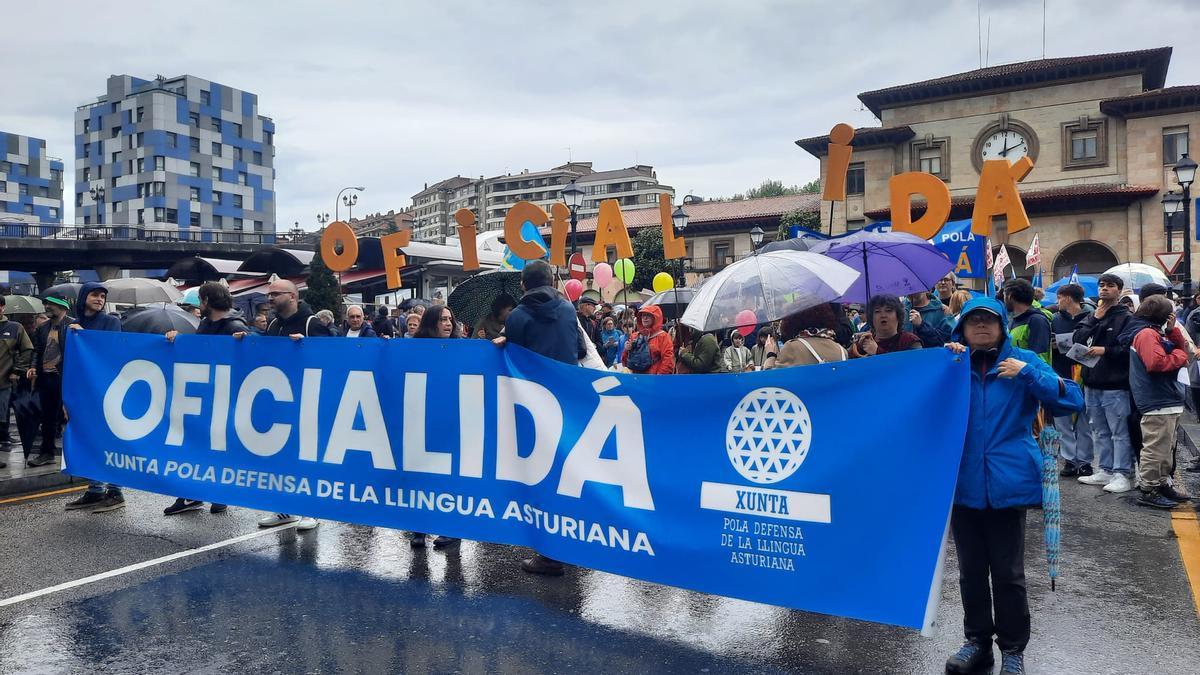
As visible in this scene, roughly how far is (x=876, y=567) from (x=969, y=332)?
111cm

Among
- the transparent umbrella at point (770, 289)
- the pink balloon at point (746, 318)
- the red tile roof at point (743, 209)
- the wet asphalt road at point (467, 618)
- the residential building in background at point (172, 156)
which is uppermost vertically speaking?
the residential building in background at point (172, 156)

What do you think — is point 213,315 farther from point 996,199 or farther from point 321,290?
point 321,290

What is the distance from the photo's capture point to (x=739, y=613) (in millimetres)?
4770

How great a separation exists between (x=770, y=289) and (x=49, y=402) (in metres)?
7.39

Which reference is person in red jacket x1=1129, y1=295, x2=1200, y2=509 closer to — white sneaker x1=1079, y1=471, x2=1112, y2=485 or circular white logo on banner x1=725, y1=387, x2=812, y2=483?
white sneaker x1=1079, y1=471, x2=1112, y2=485

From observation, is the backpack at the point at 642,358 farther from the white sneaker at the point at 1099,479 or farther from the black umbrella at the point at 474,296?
the white sneaker at the point at 1099,479

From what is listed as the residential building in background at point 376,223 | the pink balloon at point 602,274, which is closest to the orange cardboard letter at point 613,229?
the pink balloon at point 602,274

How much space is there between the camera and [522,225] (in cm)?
1448

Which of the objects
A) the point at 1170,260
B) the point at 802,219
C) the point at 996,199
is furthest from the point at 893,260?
the point at 802,219

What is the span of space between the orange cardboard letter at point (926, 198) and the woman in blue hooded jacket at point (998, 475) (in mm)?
5604

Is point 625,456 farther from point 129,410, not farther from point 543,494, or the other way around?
point 129,410

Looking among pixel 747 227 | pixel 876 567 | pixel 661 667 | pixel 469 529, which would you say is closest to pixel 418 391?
pixel 469 529

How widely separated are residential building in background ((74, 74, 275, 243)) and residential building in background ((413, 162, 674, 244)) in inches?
908

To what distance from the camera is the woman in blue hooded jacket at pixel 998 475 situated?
376cm
